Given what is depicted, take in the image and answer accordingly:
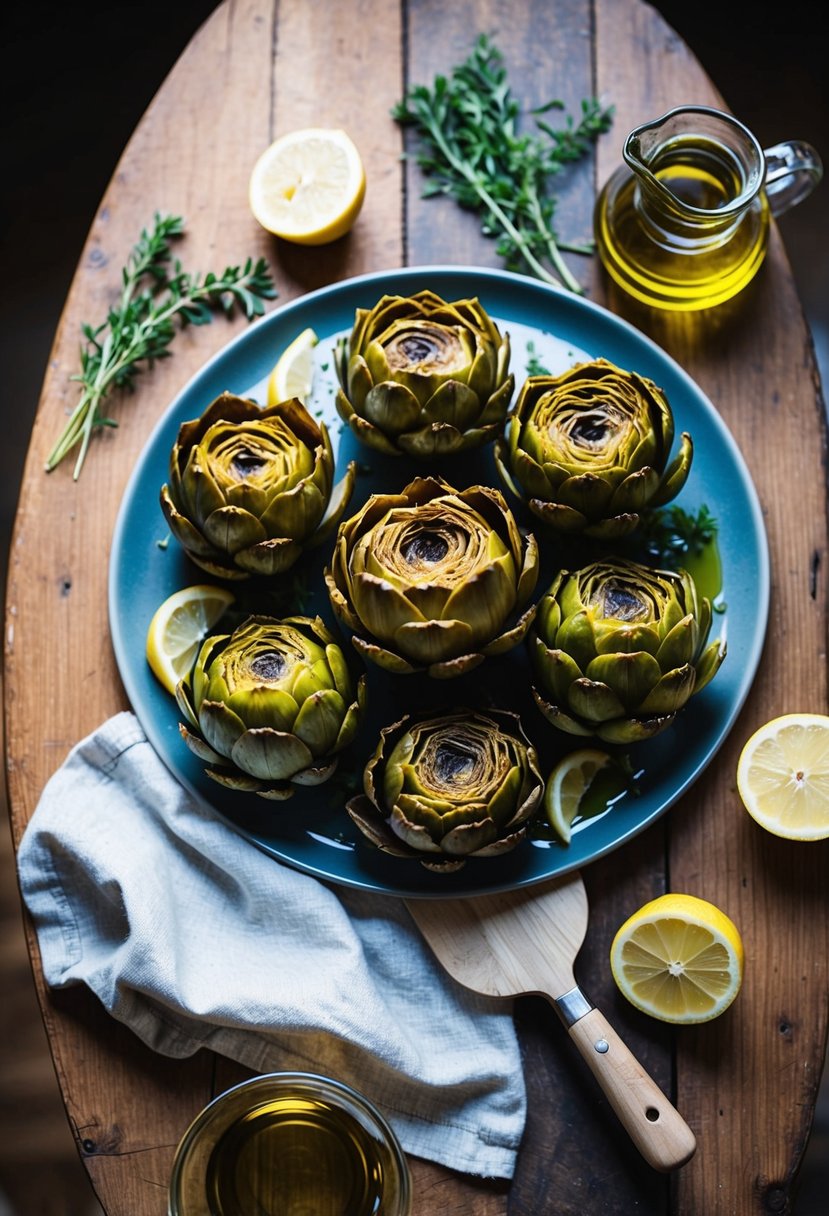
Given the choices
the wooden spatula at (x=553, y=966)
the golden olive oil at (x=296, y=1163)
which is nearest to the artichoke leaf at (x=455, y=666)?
the wooden spatula at (x=553, y=966)

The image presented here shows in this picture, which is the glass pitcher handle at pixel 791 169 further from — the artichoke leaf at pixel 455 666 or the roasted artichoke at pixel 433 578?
the artichoke leaf at pixel 455 666

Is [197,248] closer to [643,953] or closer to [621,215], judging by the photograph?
[621,215]

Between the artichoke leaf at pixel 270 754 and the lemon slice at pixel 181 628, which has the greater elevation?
the lemon slice at pixel 181 628

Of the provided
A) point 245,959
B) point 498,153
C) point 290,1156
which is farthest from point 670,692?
point 498,153

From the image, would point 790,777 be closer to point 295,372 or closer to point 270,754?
point 270,754

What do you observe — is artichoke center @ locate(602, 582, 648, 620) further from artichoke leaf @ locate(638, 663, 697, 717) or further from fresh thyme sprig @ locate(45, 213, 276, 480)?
fresh thyme sprig @ locate(45, 213, 276, 480)

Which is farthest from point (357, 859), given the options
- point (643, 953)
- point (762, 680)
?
point (762, 680)

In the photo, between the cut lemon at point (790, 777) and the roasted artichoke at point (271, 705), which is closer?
the roasted artichoke at point (271, 705)
